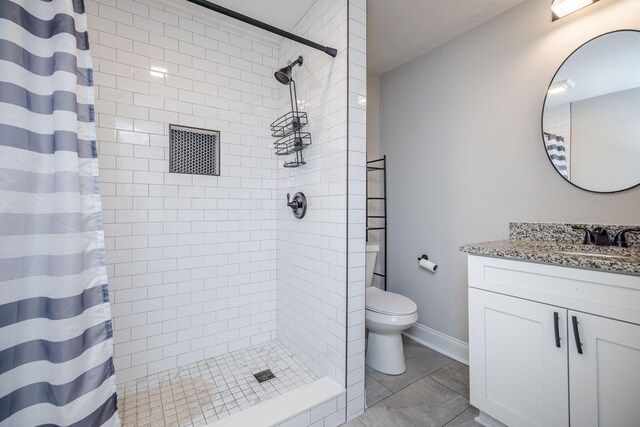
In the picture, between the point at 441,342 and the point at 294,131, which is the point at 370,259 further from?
the point at 294,131

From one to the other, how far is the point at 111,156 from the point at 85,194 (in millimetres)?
790

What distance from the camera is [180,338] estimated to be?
1.84 metres

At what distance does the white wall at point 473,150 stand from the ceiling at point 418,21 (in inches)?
3.1

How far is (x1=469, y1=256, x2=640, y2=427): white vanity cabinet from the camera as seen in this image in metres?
0.98

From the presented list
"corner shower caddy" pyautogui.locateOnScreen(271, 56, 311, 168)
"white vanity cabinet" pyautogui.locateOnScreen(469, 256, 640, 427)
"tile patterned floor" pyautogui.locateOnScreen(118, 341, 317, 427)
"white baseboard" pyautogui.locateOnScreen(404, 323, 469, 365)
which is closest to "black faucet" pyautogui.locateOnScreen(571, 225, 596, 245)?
"white vanity cabinet" pyautogui.locateOnScreen(469, 256, 640, 427)

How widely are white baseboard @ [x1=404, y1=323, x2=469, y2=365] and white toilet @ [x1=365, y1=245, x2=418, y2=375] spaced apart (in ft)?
1.36

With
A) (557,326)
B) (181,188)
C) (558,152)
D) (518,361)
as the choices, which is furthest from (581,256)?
(181,188)

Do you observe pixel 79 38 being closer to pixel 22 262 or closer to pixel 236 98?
pixel 22 262

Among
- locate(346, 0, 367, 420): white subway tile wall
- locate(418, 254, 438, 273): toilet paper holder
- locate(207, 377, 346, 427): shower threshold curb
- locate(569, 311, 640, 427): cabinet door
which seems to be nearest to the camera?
locate(569, 311, 640, 427): cabinet door

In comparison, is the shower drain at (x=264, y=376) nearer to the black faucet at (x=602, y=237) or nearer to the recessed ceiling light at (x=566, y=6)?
the black faucet at (x=602, y=237)

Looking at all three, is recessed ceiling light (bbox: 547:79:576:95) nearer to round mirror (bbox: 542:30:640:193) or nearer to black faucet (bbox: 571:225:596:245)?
round mirror (bbox: 542:30:640:193)

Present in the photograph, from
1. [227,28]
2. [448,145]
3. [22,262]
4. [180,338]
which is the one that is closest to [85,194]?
[22,262]

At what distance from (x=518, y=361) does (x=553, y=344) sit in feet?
0.59

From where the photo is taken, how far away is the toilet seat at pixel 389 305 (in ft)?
5.90
